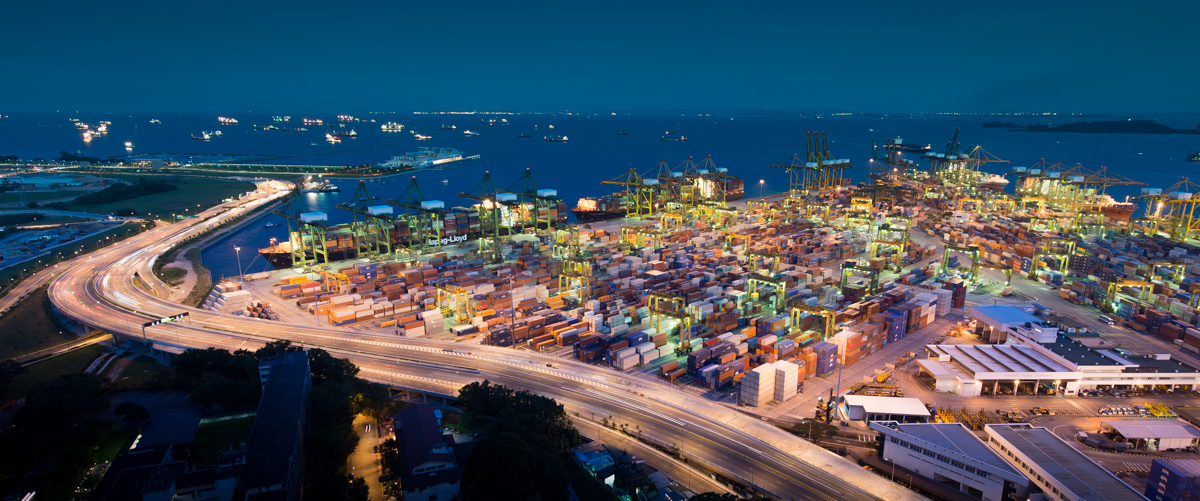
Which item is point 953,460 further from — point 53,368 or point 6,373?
point 53,368

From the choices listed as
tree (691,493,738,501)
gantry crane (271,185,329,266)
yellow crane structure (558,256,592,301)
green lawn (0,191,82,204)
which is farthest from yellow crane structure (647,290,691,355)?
green lawn (0,191,82,204)

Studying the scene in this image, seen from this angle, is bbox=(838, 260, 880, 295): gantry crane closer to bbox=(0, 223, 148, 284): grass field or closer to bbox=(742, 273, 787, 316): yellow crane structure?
bbox=(742, 273, 787, 316): yellow crane structure

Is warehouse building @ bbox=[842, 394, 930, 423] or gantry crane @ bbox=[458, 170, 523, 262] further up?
gantry crane @ bbox=[458, 170, 523, 262]

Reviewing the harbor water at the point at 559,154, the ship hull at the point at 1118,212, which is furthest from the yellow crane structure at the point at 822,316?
the ship hull at the point at 1118,212

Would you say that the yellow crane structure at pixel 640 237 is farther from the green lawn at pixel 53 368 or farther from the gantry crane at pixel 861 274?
the green lawn at pixel 53 368

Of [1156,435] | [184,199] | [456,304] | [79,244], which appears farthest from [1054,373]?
[184,199]

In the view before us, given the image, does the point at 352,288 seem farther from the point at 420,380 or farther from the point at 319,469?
the point at 319,469
